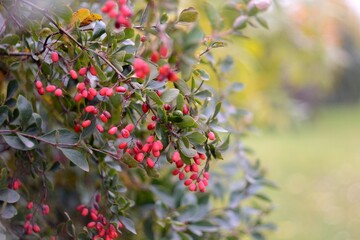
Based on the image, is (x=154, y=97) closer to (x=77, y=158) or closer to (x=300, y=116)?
(x=77, y=158)

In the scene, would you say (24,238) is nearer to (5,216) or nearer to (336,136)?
(5,216)

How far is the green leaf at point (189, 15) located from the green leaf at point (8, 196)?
451mm

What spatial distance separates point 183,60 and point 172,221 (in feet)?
2.10

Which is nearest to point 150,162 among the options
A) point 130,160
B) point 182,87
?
point 130,160

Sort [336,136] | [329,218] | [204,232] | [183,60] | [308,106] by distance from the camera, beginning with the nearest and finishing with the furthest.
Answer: [183,60] < [204,232] < [329,218] < [336,136] < [308,106]

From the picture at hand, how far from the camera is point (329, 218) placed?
4914mm

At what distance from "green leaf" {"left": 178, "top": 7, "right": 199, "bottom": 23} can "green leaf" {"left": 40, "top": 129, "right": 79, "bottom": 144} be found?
0.30 m

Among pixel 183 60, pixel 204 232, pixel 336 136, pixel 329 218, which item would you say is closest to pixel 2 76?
pixel 183 60

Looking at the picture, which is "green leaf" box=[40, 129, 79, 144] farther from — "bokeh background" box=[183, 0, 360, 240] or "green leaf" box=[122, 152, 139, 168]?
→ "bokeh background" box=[183, 0, 360, 240]

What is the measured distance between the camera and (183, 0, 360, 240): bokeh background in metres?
3.14

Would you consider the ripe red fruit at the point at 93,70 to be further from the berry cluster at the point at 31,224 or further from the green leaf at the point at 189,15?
the berry cluster at the point at 31,224

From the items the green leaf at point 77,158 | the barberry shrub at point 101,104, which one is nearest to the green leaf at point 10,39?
the barberry shrub at point 101,104

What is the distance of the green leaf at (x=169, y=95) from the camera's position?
0.89 m

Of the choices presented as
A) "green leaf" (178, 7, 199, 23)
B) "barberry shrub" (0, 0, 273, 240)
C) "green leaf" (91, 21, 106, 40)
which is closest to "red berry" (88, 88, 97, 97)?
"barberry shrub" (0, 0, 273, 240)
